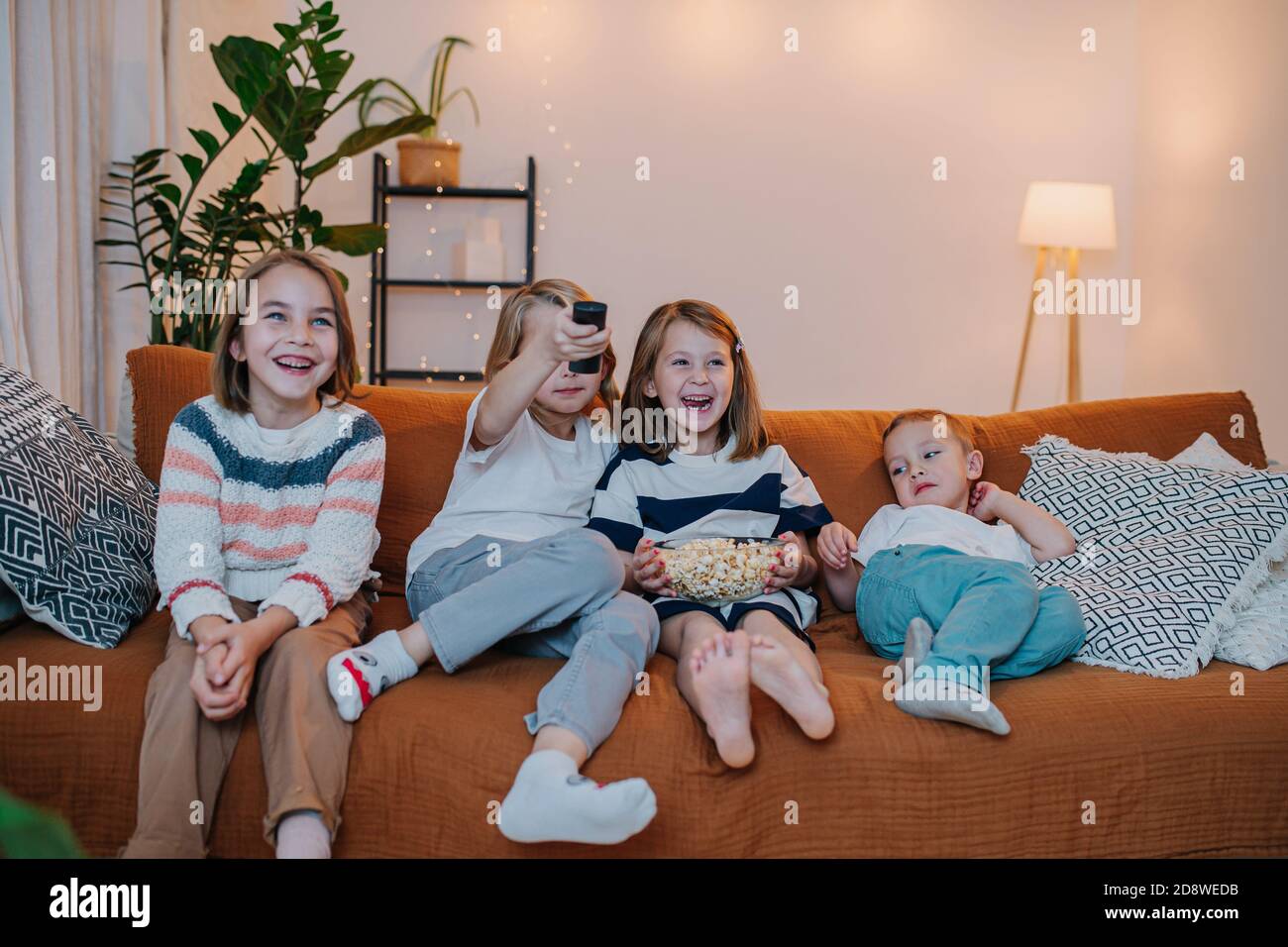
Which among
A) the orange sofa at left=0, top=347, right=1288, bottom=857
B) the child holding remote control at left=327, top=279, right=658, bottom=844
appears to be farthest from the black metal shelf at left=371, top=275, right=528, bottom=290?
the orange sofa at left=0, top=347, right=1288, bottom=857

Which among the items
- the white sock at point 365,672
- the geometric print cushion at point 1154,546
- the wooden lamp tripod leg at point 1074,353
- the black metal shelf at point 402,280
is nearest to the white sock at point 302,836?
the white sock at point 365,672

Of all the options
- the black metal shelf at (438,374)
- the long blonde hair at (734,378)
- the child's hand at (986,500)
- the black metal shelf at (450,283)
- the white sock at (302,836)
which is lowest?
the white sock at (302,836)

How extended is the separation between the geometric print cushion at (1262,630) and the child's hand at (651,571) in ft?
2.70

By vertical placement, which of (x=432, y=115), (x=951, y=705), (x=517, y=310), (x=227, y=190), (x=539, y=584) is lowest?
(x=951, y=705)

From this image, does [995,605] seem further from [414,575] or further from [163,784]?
[163,784]

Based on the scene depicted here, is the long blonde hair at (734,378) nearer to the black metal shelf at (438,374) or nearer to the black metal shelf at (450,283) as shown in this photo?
the black metal shelf at (450,283)

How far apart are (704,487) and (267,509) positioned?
695mm

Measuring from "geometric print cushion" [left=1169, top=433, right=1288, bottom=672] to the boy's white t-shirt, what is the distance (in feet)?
3.31

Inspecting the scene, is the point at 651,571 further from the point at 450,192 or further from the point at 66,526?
the point at 450,192

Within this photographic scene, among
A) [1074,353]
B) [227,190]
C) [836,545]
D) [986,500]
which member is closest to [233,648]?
[836,545]

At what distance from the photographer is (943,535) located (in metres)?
1.67

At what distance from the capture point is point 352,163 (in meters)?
4.05

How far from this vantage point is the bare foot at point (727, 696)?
121 centimetres

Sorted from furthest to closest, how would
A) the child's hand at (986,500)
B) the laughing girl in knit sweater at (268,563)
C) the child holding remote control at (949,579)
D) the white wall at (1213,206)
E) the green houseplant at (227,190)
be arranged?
the white wall at (1213,206) → the green houseplant at (227,190) → the child's hand at (986,500) → the child holding remote control at (949,579) → the laughing girl in knit sweater at (268,563)
